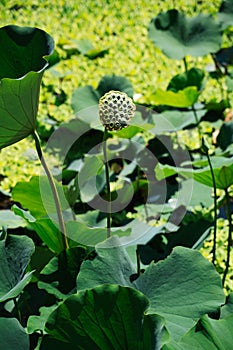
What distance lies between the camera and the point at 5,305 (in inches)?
62.1

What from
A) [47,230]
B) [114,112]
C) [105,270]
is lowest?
[47,230]

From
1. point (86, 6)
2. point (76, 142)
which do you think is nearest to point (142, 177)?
point (76, 142)

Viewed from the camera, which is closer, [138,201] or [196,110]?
[138,201]

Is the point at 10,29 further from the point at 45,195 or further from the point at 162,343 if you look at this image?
the point at 162,343

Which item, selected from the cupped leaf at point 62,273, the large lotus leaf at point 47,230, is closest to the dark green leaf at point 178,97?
the large lotus leaf at point 47,230

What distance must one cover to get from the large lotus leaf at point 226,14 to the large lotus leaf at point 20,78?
1463 mm

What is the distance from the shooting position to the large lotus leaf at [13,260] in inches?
53.3

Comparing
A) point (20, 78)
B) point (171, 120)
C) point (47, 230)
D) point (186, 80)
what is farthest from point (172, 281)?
point (186, 80)

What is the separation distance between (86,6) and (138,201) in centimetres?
205

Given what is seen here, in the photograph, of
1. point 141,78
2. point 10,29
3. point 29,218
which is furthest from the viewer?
point 141,78

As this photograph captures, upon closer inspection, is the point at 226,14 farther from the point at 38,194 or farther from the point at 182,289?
the point at 182,289

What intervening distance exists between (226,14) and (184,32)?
0.92ft

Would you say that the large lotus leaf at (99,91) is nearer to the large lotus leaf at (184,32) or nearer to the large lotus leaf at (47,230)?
the large lotus leaf at (184,32)

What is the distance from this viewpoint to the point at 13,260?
1.39 metres
